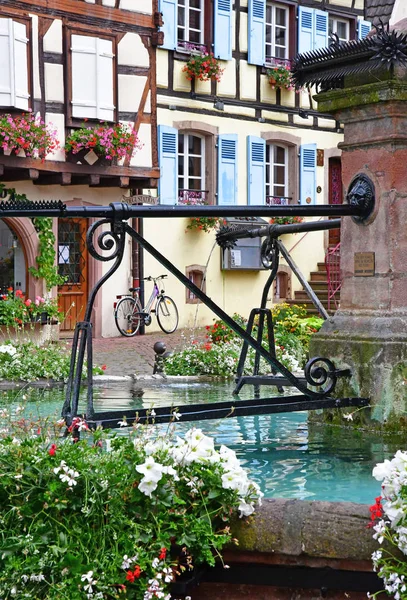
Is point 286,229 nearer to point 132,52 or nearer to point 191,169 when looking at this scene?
point 132,52

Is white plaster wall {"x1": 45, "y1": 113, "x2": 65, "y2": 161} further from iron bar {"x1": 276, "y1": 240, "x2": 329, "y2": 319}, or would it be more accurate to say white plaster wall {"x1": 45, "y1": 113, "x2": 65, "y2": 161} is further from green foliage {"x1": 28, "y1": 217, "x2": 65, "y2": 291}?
iron bar {"x1": 276, "y1": 240, "x2": 329, "y2": 319}

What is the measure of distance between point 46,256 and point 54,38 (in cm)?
339

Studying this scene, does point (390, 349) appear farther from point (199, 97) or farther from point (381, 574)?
point (199, 97)

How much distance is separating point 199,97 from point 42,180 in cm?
441

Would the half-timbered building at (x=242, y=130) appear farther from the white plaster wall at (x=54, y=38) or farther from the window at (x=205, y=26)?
the white plaster wall at (x=54, y=38)

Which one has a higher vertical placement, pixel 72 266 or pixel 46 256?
pixel 46 256

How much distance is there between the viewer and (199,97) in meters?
21.2

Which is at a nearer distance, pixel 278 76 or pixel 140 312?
pixel 140 312

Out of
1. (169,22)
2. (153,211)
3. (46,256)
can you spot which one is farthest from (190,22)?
(153,211)

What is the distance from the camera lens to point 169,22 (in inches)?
805

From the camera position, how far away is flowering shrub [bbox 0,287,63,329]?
1461cm

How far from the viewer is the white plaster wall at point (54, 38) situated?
58.4ft

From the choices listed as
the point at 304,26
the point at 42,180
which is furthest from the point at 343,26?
the point at 42,180

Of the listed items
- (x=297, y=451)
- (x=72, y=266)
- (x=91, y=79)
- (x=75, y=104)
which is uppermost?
(x=91, y=79)
